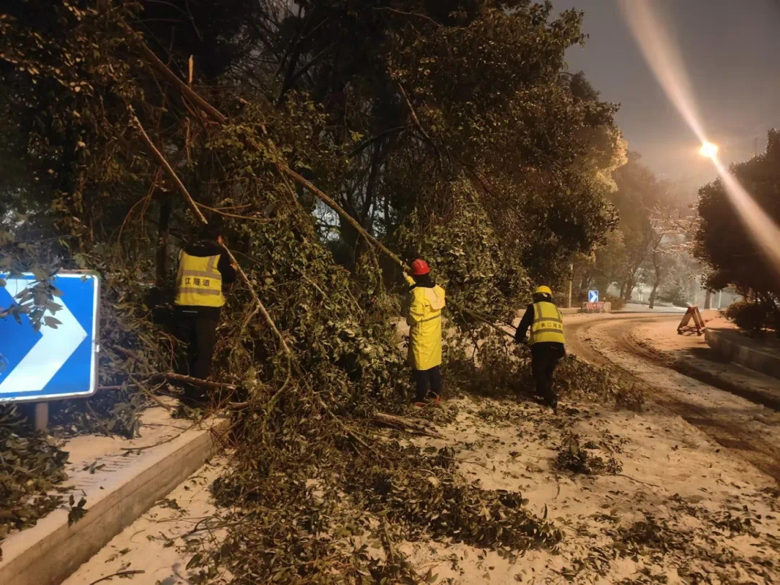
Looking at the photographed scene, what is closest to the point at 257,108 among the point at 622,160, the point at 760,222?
the point at 760,222

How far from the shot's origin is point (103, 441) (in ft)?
11.1

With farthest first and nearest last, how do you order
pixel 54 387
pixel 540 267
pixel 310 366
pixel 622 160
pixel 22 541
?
pixel 622 160
pixel 540 267
pixel 310 366
pixel 54 387
pixel 22 541

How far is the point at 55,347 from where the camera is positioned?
9.75 feet

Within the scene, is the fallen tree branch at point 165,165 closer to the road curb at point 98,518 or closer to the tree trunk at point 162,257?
the tree trunk at point 162,257

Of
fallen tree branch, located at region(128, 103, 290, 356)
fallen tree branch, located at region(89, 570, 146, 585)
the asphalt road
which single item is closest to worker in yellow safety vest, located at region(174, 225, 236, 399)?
fallen tree branch, located at region(128, 103, 290, 356)

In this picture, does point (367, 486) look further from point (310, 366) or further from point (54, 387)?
point (54, 387)

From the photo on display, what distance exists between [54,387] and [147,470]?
75cm

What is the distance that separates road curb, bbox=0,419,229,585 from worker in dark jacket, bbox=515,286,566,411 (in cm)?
389

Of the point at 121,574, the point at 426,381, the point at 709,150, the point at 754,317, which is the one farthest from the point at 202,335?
the point at 709,150

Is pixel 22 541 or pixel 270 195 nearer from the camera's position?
pixel 22 541

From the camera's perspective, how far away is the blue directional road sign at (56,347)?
110 inches

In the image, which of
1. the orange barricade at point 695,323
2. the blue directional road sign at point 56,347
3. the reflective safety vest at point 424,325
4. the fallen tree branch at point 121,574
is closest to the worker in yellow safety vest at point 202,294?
the blue directional road sign at point 56,347

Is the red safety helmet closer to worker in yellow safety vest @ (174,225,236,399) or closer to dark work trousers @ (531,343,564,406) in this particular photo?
dark work trousers @ (531,343,564,406)

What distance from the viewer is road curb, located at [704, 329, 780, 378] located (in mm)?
9078
